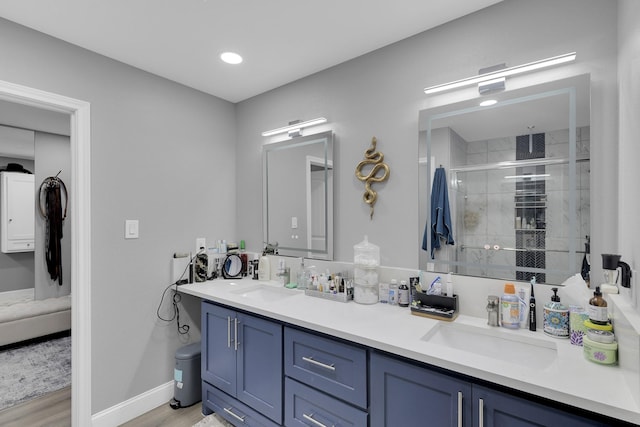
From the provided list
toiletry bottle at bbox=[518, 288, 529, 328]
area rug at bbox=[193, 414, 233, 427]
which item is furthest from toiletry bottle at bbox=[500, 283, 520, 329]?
area rug at bbox=[193, 414, 233, 427]

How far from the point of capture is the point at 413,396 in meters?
1.22

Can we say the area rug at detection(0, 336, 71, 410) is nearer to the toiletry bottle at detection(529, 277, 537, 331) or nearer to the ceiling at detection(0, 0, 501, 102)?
the ceiling at detection(0, 0, 501, 102)

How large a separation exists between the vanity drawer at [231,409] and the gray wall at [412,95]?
1.08 metres

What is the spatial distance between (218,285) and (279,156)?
112 centimetres

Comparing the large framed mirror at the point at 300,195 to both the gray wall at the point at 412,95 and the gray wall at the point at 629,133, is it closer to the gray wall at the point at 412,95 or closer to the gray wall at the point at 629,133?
the gray wall at the point at 412,95

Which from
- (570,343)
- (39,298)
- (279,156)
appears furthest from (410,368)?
(39,298)

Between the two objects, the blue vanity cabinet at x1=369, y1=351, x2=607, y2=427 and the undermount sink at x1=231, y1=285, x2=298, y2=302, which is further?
the undermount sink at x1=231, y1=285, x2=298, y2=302

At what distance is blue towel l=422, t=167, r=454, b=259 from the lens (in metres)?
1.73

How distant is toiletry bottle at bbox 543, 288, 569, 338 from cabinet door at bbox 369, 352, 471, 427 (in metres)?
0.55

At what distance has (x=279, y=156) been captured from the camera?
2.58 m

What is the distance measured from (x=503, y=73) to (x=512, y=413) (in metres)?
1.46

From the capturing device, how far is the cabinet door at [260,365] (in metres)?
1.69

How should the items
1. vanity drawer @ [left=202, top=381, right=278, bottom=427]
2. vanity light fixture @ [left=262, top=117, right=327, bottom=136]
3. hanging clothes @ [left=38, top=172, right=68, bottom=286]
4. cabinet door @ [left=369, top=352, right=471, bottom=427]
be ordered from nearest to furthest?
cabinet door @ [left=369, top=352, right=471, bottom=427] < vanity drawer @ [left=202, top=381, right=278, bottom=427] < vanity light fixture @ [left=262, top=117, right=327, bottom=136] < hanging clothes @ [left=38, top=172, right=68, bottom=286]

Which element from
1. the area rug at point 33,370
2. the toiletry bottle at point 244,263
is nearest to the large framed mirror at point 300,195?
the toiletry bottle at point 244,263
